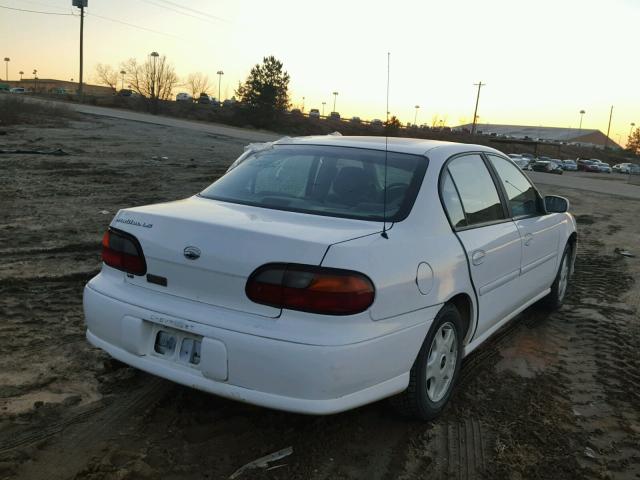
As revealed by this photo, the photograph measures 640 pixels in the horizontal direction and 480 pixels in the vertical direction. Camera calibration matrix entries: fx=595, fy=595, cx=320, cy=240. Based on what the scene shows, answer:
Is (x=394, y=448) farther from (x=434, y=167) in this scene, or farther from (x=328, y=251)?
(x=434, y=167)

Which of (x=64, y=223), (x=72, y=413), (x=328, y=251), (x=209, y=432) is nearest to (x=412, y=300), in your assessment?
(x=328, y=251)

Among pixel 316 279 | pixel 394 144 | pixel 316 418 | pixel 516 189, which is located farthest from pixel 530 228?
pixel 316 279

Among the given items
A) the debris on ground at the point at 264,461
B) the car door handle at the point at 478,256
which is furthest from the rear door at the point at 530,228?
the debris on ground at the point at 264,461

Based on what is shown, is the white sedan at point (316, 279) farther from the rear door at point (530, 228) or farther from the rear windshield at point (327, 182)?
the rear door at point (530, 228)

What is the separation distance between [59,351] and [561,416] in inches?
123

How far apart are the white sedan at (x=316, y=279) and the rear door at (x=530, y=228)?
0.42 metres

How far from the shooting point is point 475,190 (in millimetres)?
3893

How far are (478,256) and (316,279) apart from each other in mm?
1321

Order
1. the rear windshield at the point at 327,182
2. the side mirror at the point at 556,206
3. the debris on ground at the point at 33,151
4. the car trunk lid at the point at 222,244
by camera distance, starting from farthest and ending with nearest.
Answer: the debris on ground at the point at 33,151, the side mirror at the point at 556,206, the rear windshield at the point at 327,182, the car trunk lid at the point at 222,244

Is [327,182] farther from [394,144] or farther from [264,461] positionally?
[264,461]

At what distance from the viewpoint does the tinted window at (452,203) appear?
11.3 feet

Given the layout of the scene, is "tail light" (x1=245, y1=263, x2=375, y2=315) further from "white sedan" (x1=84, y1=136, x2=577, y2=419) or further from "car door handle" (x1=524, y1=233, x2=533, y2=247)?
"car door handle" (x1=524, y1=233, x2=533, y2=247)

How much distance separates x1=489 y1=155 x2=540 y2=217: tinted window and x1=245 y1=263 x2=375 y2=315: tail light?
207 centimetres

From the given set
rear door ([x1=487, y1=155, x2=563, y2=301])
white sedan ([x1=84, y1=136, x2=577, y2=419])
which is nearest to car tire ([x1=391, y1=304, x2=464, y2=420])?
white sedan ([x1=84, y1=136, x2=577, y2=419])
